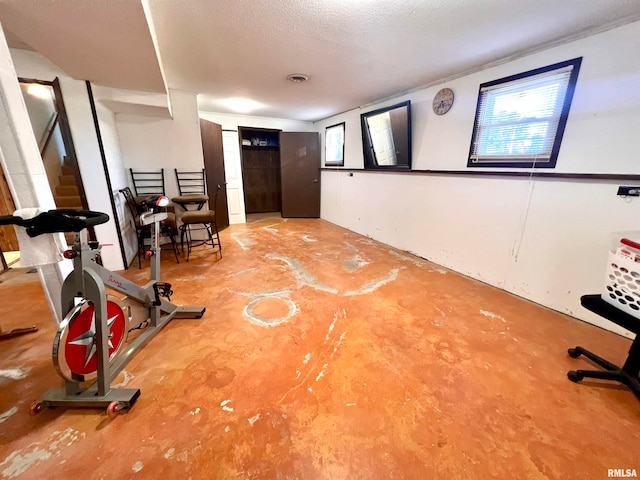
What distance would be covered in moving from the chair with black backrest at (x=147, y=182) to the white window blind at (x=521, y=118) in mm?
4347

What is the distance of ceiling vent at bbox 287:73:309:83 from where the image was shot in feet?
9.62

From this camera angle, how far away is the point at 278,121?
578 cm

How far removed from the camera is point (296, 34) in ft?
6.59

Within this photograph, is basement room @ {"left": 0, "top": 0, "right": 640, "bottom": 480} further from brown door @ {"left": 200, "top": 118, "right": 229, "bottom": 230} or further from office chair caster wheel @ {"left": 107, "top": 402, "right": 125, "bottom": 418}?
brown door @ {"left": 200, "top": 118, "right": 229, "bottom": 230}

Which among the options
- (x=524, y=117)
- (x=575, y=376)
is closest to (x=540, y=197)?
(x=524, y=117)

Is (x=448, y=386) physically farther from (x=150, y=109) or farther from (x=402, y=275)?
(x=150, y=109)

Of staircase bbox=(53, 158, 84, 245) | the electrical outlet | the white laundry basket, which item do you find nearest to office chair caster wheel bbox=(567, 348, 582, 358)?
the white laundry basket

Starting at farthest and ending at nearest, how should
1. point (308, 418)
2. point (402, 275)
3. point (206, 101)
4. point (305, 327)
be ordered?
point (206, 101)
point (402, 275)
point (305, 327)
point (308, 418)

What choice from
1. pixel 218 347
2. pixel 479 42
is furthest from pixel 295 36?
pixel 218 347

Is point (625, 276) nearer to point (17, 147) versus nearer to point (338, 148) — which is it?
point (17, 147)

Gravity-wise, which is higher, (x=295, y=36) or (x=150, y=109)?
(x=295, y=36)

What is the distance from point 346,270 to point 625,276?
224 cm

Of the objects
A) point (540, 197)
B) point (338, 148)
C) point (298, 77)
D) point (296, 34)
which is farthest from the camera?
point (338, 148)

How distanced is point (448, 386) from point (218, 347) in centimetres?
153
